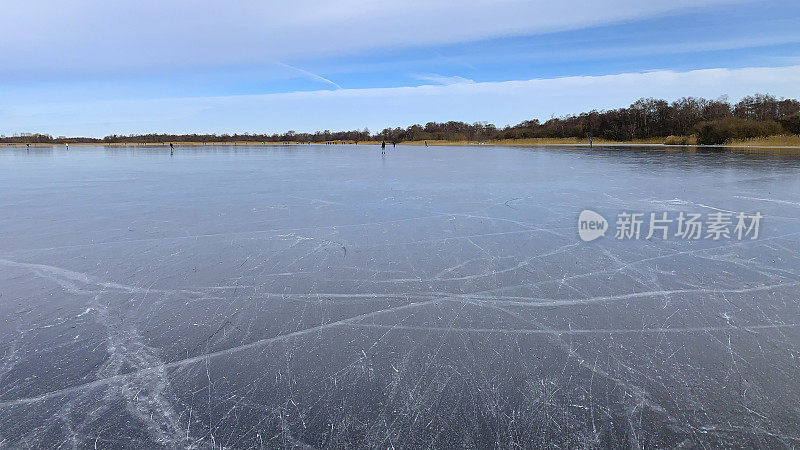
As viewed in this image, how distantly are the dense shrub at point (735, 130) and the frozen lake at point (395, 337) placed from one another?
36726 mm

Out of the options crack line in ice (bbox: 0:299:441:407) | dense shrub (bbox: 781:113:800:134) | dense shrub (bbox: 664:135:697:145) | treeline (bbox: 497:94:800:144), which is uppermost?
treeline (bbox: 497:94:800:144)

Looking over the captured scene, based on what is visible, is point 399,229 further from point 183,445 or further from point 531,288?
point 183,445

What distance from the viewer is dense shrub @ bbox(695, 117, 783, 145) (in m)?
33.3

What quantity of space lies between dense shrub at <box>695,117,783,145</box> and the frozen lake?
36.7m

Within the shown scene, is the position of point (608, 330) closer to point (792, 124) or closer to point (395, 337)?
point (395, 337)

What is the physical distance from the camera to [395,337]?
103 inches

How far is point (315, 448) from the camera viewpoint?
1688 mm

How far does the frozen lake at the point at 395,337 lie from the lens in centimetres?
183

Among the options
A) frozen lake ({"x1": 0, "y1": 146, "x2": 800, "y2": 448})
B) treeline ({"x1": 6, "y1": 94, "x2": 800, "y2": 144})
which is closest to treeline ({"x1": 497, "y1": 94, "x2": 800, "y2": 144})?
treeline ({"x1": 6, "y1": 94, "x2": 800, "y2": 144})

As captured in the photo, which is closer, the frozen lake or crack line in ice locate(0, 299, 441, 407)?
the frozen lake

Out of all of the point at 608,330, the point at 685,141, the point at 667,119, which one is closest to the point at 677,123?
the point at 667,119

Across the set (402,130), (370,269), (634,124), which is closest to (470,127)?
(402,130)

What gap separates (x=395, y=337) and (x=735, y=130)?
42.2 meters

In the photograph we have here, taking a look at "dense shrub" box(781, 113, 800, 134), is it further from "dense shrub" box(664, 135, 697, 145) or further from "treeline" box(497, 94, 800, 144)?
"dense shrub" box(664, 135, 697, 145)
